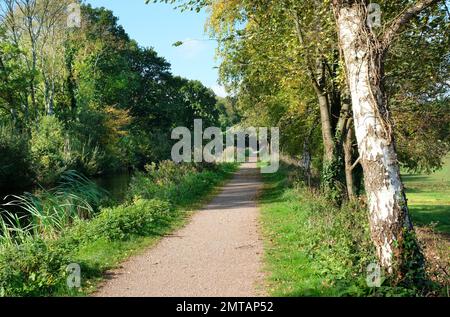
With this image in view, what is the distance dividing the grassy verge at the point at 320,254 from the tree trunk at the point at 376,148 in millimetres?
545

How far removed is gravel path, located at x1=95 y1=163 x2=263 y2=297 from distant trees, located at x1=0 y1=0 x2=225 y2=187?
20.8 meters

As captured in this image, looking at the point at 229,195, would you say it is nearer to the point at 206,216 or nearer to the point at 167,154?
the point at 206,216

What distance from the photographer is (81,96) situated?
Answer: 1849 inches

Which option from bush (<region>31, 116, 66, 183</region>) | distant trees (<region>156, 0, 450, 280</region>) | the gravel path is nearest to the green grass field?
distant trees (<region>156, 0, 450, 280</region>)

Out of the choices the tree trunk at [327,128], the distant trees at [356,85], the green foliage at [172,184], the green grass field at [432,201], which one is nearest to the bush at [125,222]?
the green foliage at [172,184]

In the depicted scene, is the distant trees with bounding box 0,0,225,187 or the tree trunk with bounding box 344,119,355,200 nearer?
the tree trunk with bounding box 344,119,355,200

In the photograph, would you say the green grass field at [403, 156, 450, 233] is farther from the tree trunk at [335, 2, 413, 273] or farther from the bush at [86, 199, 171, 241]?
the tree trunk at [335, 2, 413, 273]

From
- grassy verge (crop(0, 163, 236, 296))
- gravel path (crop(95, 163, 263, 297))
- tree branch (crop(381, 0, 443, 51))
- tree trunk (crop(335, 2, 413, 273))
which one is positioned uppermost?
tree branch (crop(381, 0, 443, 51))

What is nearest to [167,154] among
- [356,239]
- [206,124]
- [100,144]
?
[100,144]

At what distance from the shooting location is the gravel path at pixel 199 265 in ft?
23.9

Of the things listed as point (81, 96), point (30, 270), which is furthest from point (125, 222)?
point (81, 96)

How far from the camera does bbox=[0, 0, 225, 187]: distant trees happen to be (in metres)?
34.0

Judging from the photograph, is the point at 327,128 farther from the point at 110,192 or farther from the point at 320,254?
the point at 110,192

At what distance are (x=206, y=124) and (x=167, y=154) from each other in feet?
47.8
